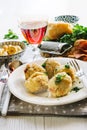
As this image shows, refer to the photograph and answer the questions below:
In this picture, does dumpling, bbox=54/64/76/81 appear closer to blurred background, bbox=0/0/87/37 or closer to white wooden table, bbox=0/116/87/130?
white wooden table, bbox=0/116/87/130

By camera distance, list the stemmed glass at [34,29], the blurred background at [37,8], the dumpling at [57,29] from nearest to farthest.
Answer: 1. the stemmed glass at [34,29]
2. the dumpling at [57,29]
3. the blurred background at [37,8]

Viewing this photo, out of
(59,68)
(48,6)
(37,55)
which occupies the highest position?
(59,68)

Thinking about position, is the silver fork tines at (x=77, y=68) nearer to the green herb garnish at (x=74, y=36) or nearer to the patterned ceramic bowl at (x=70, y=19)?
the green herb garnish at (x=74, y=36)

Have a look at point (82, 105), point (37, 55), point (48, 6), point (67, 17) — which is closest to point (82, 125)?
point (82, 105)

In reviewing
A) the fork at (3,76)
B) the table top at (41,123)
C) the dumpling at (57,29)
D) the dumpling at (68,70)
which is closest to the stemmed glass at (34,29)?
the dumpling at (57,29)

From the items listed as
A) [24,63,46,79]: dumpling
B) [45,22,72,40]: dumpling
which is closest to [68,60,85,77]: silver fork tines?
[24,63,46,79]: dumpling

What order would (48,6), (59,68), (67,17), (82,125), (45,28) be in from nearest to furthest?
(82,125) → (59,68) → (45,28) → (67,17) → (48,6)

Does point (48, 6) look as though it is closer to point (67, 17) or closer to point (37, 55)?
point (67, 17)

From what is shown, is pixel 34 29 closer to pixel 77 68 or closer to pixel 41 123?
pixel 77 68
